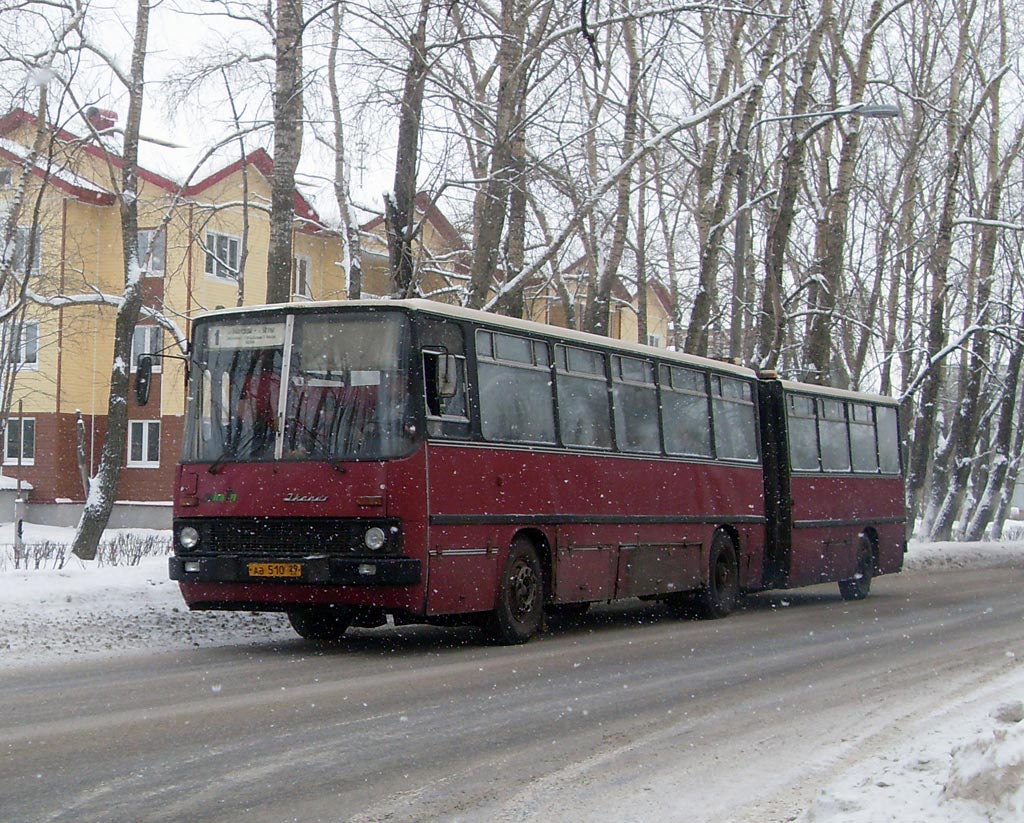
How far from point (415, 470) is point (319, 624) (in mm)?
2634

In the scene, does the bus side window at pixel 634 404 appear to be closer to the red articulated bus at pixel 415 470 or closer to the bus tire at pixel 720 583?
the red articulated bus at pixel 415 470

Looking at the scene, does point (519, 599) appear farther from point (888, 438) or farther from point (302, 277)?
point (302, 277)

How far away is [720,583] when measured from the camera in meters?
19.0

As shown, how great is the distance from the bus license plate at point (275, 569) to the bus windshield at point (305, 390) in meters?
0.91

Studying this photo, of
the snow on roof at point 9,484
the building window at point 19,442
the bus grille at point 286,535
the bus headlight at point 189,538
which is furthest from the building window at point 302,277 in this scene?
the bus grille at point 286,535

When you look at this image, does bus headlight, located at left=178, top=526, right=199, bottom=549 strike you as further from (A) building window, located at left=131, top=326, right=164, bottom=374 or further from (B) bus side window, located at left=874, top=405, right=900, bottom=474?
(A) building window, located at left=131, top=326, right=164, bottom=374

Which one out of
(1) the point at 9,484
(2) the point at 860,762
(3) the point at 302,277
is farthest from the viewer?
(1) the point at 9,484

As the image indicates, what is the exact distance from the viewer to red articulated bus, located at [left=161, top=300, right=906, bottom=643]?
1297 centimetres

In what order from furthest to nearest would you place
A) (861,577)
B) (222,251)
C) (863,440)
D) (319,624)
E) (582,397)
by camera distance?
(222,251), (863,440), (861,577), (582,397), (319,624)

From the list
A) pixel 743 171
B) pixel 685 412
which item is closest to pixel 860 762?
pixel 685 412

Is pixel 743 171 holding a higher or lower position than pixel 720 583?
higher

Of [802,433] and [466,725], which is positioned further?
[802,433]

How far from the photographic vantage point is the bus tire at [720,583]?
61.2 ft

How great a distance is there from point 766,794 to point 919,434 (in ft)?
116
